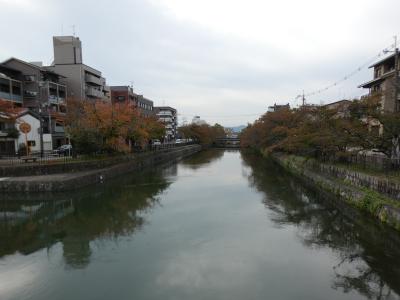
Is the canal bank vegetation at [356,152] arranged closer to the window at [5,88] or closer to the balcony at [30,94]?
the balcony at [30,94]

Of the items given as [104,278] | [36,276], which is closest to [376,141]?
[104,278]

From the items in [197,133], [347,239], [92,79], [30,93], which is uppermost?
[92,79]

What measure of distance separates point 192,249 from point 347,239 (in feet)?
17.5

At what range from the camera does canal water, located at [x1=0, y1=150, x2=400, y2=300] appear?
645 centimetres

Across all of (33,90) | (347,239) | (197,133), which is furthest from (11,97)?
(197,133)

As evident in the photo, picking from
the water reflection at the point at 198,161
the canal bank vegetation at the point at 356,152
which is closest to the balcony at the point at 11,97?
the water reflection at the point at 198,161

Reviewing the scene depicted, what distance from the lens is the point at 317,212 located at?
41.9 feet

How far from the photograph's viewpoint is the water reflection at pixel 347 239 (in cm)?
675

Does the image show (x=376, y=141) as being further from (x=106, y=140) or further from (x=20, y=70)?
(x=20, y=70)

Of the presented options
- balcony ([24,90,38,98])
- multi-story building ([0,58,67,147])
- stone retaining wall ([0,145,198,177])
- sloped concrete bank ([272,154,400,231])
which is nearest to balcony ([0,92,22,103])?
multi-story building ([0,58,67,147])

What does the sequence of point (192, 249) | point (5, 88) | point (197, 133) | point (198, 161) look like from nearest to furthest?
point (192, 249)
point (5, 88)
point (198, 161)
point (197, 133)

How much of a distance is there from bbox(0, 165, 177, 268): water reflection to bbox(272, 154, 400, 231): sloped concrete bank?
892cm

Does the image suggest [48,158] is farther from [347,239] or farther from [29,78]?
[347,239]

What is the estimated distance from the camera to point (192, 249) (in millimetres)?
8570
